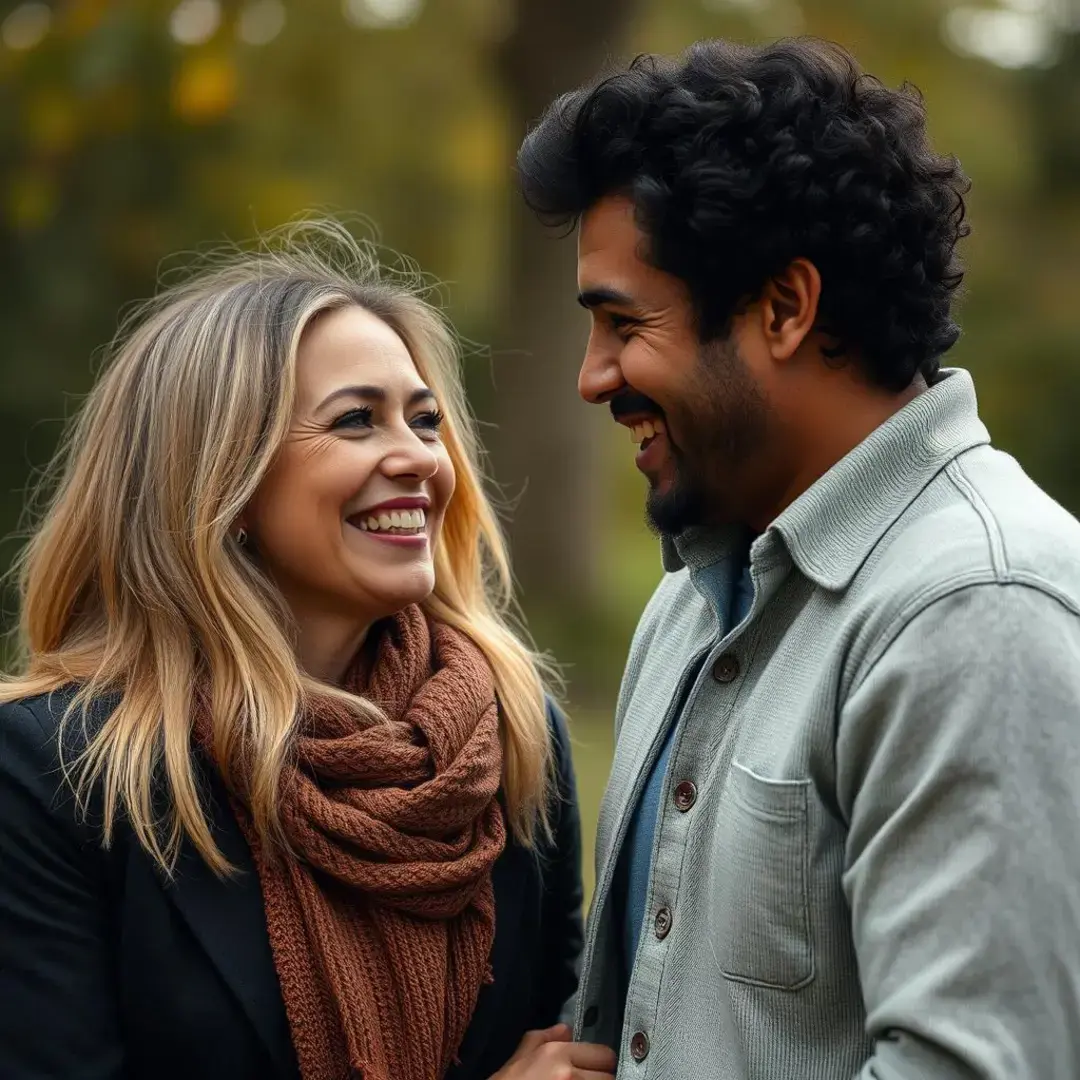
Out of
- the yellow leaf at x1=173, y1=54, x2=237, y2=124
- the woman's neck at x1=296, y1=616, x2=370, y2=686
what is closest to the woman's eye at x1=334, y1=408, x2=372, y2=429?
the woman's neck at x1=296, y1=616, x2=370, y2=686

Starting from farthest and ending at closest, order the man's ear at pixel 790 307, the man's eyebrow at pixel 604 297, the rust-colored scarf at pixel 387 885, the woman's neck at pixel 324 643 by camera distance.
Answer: the woman's neck at pixel 324 643 < the rust-colored scarf at pixel 387 885 < the man's eyebrow at pixel 604 297 < the man's ear at pixel 790 307

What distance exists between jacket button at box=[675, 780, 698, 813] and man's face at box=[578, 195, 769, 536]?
0.39 meters

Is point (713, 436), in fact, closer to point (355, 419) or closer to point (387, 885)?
point (355, 419)

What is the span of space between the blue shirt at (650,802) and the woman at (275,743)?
273 mm

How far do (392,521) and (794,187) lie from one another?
3.30 feet

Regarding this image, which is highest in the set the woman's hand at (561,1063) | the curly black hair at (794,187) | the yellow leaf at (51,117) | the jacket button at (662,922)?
the yellow leaf at (51,117)

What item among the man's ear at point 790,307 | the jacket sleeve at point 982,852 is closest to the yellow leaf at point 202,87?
the man's ear at point 790,307

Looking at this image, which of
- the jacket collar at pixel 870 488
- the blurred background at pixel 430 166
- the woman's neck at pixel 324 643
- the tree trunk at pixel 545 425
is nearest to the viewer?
the jacket collar at pixel 870 488

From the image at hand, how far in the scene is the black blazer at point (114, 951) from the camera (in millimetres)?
2576

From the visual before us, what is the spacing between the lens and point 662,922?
2.42 m

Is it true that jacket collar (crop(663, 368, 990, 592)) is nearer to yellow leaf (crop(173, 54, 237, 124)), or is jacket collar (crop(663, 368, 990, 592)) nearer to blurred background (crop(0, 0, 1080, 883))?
yellow leaf (crop(173, 54, 237, 124))

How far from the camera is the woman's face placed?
2.94 meters

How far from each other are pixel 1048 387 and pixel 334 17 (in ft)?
28.2

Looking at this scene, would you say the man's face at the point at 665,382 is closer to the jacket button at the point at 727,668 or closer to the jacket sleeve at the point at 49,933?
the jacket button at the point at 727,668
